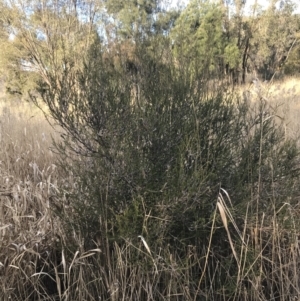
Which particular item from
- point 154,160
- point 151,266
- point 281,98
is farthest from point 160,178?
point 281,98

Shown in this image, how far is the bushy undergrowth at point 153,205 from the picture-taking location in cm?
149

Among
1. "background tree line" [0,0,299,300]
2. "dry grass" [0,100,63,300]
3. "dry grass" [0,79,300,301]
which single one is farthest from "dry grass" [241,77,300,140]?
"dry grass" [0,100,63,300]

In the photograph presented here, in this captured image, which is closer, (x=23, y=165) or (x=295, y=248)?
(x=295, y=248)

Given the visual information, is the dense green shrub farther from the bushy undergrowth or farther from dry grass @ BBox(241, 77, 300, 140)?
dry grass @ BBox(241, 77, 300, 140)

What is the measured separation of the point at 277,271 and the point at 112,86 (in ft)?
3.84

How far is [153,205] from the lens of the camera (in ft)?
5.06

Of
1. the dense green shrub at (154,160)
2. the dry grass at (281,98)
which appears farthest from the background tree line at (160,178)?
the dry grass at (281,98)

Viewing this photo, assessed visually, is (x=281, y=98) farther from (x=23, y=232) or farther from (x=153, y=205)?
(x=23, y=232)

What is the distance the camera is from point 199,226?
1505 millimetres

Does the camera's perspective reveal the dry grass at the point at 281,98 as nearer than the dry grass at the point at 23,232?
No

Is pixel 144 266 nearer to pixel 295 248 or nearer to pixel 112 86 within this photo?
pixel 295 248

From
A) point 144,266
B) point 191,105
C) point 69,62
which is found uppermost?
point 69,62

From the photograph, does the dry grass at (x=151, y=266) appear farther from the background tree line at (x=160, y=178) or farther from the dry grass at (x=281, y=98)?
the dry grass at (x=281, y=98)

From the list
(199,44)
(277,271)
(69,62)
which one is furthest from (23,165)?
(277,271)
